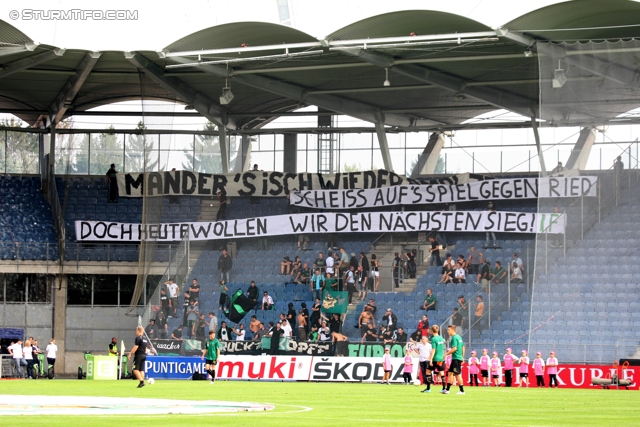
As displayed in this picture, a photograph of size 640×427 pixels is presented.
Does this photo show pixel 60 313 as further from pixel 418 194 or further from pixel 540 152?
pixel 540 152

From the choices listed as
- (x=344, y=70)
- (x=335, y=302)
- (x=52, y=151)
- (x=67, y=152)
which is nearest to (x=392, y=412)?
(x=335, y=302)

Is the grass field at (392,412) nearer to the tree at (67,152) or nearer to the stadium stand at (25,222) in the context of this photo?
the stadium stand at (25,222)

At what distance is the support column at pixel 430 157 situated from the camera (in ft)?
153

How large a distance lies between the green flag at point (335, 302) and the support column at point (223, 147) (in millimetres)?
11909

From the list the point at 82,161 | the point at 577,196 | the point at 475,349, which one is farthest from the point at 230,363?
the point at 82,161

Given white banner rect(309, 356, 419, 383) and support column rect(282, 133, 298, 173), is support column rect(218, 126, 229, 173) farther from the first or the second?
white banner rect(309, 356, 419, 383)

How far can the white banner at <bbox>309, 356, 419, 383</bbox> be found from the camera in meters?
32.8

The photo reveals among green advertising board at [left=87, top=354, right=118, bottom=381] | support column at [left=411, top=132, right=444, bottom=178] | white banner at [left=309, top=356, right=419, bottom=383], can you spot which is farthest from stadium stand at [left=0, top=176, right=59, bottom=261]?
white banner at [left=309, top=356, right=419, bottom=383]

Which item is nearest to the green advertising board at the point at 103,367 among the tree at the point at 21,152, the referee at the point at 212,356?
the referee at the point at 212,356

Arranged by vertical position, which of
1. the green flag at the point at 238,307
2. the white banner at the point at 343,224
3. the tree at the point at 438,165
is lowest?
the green flag at the point at 238,307

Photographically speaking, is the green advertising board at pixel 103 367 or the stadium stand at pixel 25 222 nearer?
the green advertising board at pixel 103 367

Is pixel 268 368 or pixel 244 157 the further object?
pixel 244 157

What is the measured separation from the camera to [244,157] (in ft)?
160

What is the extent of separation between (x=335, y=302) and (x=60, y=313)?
14499 millimetres
